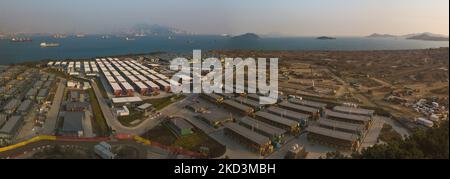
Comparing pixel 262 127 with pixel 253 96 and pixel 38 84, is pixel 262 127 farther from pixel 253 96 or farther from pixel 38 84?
pixel 38 84

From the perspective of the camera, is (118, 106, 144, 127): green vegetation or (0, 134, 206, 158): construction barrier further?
(118, 106, 144, 127): green vegetation

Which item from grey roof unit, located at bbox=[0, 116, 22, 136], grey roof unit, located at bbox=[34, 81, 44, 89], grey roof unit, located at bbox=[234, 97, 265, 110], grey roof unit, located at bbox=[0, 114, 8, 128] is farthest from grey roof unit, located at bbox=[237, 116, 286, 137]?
grey roof unit, located at bbox=[34, 81, 44, 89]

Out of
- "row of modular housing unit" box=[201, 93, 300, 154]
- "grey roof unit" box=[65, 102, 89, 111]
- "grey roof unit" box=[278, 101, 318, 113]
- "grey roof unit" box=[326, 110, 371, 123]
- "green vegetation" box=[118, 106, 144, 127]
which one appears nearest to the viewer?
"row of modular housing unit" box=[201, 93, 300, 154]

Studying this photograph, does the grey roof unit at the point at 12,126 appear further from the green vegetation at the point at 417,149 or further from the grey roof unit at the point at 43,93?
the green vegetation at the point at 417,149

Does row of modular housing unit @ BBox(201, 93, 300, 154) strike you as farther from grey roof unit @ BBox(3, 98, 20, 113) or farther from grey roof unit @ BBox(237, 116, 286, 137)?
grey roof unit @ BBox(3, 98, 20, 113)

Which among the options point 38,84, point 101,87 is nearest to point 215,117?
point 101,87

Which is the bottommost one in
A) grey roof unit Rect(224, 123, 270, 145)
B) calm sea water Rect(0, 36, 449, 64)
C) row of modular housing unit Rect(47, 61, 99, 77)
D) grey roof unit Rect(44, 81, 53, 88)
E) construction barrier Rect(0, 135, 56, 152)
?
construction barrier Rect(0, 135, 56, 152)
